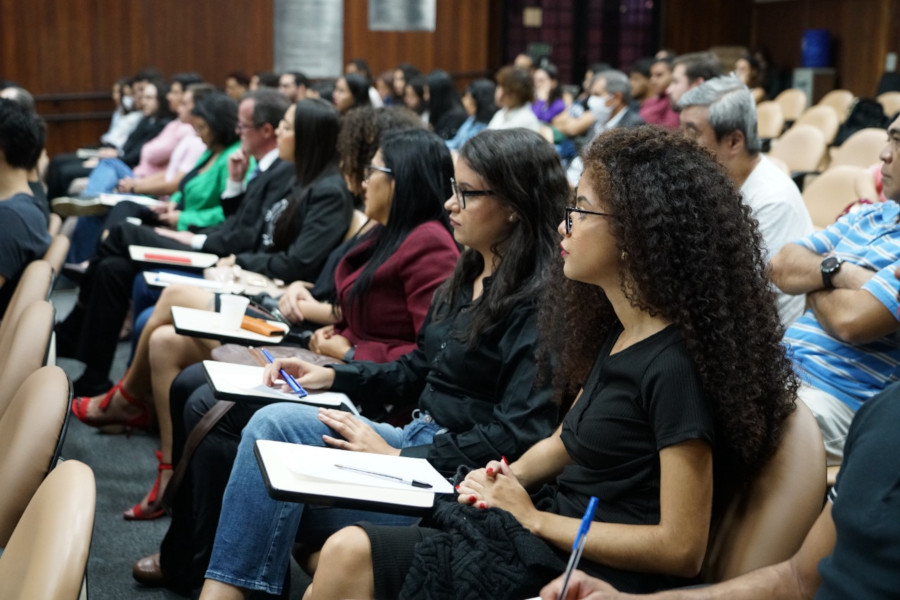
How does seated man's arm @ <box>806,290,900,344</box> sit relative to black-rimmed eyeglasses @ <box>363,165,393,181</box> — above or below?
below

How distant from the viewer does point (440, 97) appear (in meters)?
8.40

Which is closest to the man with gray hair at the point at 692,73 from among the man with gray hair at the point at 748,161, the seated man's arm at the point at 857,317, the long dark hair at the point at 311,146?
the man with gray hair at the point at 748,161

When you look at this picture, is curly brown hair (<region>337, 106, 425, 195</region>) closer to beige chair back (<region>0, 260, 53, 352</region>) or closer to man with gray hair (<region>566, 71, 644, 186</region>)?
beige chair back (<region>0, 260, 53, 352</region>)

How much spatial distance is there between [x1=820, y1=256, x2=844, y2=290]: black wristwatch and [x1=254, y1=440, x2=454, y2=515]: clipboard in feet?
3.55

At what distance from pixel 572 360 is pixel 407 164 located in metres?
1.14

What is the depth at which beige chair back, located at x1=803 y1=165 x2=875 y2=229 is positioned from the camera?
161 inches

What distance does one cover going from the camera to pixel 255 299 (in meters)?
3.19

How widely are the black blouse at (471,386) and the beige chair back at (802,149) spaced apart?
4.25 meters

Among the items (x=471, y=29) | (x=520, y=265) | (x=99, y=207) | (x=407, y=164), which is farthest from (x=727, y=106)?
(x=471, y=29)

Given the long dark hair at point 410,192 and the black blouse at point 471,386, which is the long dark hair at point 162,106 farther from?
the black blouse at point 471,386

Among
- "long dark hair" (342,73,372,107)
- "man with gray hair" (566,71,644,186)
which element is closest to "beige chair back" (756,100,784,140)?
"man with gray hair" (566,71,644,186)

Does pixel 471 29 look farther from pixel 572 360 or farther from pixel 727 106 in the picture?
pixel 572 360

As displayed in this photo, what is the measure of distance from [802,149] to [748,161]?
3368mm

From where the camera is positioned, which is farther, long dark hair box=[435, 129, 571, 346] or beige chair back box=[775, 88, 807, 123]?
beige chair back box=[775, 88, 807, 123]
